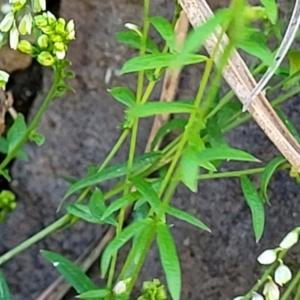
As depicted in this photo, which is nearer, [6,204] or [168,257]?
[168,257]

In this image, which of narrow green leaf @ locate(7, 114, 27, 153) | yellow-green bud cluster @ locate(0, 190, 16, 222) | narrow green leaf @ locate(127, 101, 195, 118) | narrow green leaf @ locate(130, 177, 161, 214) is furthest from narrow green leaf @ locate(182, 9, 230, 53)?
yellow-green bud cluster @ locate(0, 190, 16, 222)

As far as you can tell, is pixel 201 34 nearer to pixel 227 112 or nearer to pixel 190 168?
pixel 190 168

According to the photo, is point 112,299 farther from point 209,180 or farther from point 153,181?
point 209,180

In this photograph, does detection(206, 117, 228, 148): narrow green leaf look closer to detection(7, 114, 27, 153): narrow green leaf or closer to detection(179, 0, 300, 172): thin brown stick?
detection(179, 0, 300, 172): thin brown stick

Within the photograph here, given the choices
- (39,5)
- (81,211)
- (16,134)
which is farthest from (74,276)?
→ (39,5)

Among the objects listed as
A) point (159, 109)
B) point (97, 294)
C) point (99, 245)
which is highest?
point (159, 109)

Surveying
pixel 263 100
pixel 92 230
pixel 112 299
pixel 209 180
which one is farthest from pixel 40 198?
pixel 263 100
